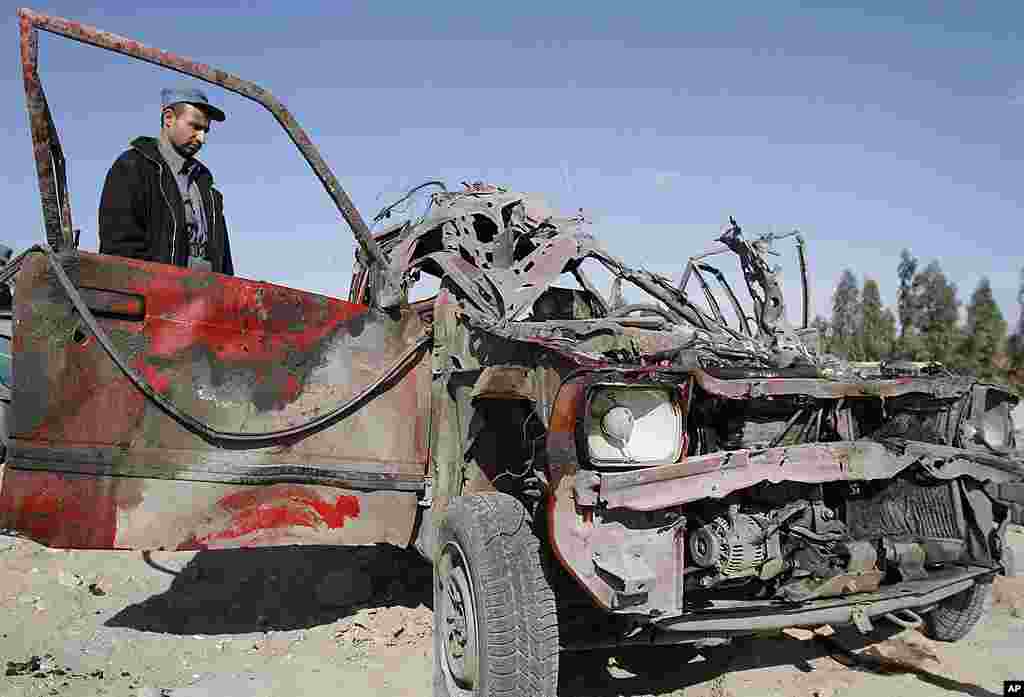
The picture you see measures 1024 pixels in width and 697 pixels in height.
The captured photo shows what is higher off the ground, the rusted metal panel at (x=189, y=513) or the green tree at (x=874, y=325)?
the green tree at (x=874, y=325)

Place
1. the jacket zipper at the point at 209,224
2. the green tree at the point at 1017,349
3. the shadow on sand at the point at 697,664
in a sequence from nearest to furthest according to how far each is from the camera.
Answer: the shadow on sand at the point at 697,664
the jacket zipper at the point at 209,224
the green tree at the point at 1017,349

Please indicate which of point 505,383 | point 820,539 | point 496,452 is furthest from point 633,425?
point 496,452

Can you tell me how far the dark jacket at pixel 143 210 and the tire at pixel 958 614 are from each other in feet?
13.6

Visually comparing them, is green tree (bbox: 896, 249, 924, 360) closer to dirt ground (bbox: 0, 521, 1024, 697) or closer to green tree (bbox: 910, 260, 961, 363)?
green tree (bbox: 910, 260, 961, 363)

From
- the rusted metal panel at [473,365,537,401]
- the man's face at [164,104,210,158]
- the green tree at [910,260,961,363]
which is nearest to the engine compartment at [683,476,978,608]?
the rusted metal panel at [473,365,537,401]

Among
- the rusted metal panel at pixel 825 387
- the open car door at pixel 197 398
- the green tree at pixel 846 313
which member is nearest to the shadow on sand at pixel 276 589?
the open car door at pixel 197 398

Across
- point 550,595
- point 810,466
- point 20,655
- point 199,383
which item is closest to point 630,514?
point 550,595

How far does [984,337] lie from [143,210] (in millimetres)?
27153

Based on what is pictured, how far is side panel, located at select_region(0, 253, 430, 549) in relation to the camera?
2.97 meters

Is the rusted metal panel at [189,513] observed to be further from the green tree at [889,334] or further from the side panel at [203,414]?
the green tree at [889,334]

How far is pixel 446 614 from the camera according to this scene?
311 centimetres

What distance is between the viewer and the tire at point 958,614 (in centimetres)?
371

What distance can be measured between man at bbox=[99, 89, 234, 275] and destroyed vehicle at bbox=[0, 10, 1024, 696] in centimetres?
39

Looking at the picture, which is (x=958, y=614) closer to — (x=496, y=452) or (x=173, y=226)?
(x=496, y=452)
